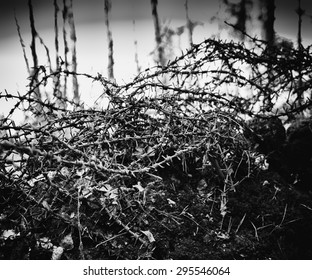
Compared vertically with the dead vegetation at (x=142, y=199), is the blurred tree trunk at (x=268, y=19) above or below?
above

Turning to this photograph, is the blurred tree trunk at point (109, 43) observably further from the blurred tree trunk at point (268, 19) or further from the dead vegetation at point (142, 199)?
the blurred tree trunk at point (268, 19)

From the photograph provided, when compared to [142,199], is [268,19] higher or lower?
higher

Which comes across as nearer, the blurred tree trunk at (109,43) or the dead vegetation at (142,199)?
the dead vegetation at (142,199)

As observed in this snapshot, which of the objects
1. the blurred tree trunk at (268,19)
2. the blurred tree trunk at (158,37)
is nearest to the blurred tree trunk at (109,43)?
the blurred tree trunk at (158,37)

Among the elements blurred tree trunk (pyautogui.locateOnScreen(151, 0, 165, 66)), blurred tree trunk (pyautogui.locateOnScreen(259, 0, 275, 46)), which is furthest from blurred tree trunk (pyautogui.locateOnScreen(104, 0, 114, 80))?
blurred tree trunk (pyautogui.locateOnScreen(259, 0, 275, 46))

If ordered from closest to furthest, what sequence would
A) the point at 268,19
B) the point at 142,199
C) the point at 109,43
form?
the point at 142,199
the point at 268,19
the point at 109,43

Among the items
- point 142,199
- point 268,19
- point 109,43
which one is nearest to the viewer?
point 142,199

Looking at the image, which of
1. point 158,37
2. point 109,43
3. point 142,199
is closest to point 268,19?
point 158,37

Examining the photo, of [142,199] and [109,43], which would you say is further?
[109,43]

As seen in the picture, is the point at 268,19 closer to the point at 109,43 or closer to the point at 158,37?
the point at 158,37

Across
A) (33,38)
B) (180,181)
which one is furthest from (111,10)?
(180,181)

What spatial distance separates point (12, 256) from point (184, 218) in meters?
0.77

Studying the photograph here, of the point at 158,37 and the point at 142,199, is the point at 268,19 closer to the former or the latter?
the point at 158,37
